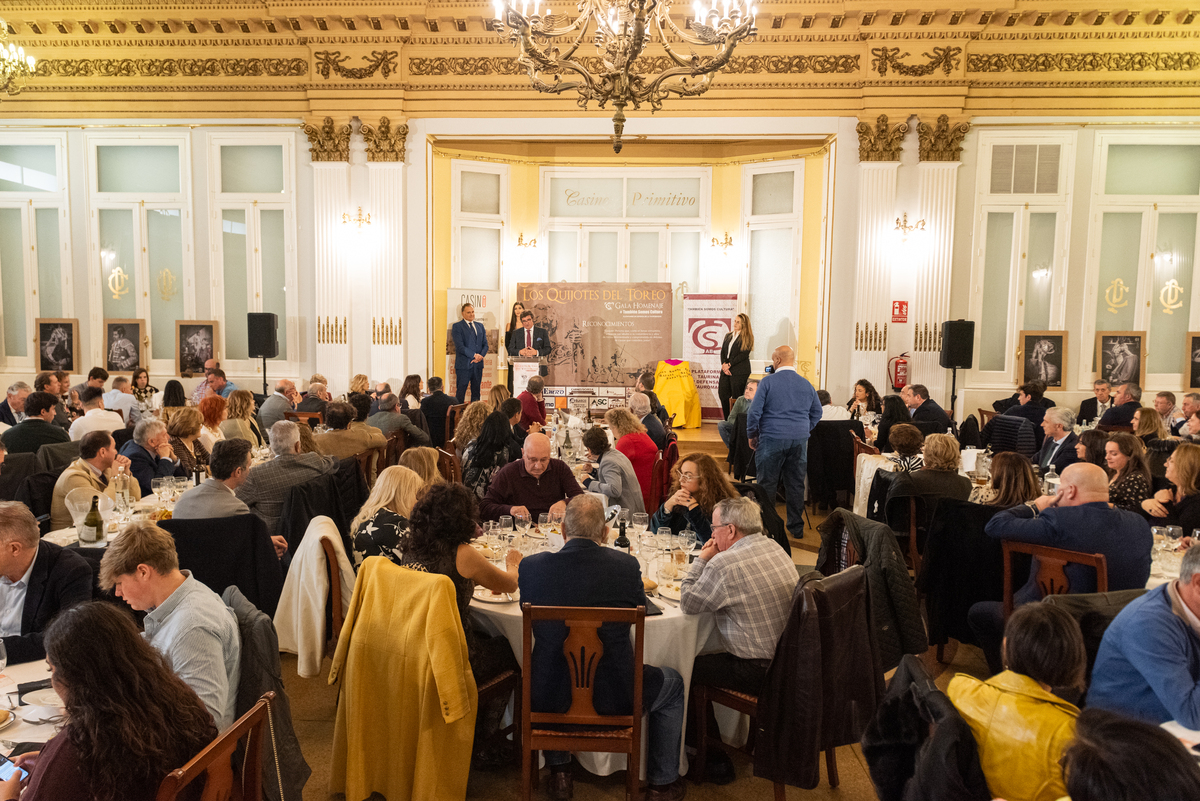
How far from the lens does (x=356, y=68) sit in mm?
10359

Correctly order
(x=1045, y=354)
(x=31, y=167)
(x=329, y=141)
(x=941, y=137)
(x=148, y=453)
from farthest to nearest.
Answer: (x=31, y=167)
(x=329, y=141)
(x=1045, y=354)
(x=941, y=137)
(x=148, y=453)

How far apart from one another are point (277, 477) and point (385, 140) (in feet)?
23.0

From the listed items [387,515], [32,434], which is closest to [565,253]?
[32,434]

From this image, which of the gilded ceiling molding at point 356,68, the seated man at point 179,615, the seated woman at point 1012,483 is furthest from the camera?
the gilded ceiling molding at point 356,68

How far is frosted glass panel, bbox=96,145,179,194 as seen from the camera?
10859 mm

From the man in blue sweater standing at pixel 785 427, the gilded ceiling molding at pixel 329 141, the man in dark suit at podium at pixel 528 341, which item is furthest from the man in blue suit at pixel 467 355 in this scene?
the man in blue sweater standing at pixel 785 427

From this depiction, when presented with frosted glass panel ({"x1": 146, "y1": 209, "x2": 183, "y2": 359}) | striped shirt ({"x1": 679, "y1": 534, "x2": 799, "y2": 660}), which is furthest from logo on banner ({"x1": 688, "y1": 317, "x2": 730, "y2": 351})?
striped shirt ({"x1": 679, "y1": 534, "x2": 799, "y2": 660})

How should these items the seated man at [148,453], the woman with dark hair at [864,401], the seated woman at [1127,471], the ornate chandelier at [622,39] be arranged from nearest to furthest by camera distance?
the seated woman at [1127,471] → the ornate chandelier at [622,39] → the seated man at [148,453] → the woman with dark hair at [864,401]

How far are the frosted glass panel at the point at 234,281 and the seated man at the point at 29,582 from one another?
8.69 meters

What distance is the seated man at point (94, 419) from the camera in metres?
6.07

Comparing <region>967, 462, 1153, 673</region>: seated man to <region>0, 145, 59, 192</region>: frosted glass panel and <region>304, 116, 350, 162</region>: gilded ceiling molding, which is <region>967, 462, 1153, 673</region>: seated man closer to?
<region>304, 116, 350, 162</region>: gilded ceiling molding

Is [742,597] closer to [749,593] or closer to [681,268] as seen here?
[749,593]

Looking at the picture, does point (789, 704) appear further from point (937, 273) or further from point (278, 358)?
point (278, 358)

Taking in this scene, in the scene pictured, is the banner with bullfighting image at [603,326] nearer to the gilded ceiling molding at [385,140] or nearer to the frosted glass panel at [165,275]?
the gilded ceiling molding at [385,140]
